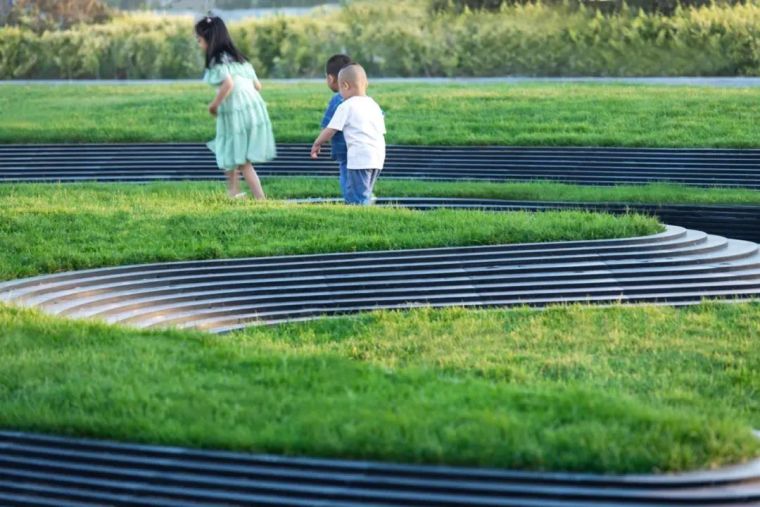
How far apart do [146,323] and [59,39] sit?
80.0ft

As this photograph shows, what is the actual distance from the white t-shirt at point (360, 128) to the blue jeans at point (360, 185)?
0.36m

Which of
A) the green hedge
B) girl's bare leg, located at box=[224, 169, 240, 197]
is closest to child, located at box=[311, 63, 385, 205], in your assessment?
girl's bare leg, located at box=[224, 169, 240, 197]

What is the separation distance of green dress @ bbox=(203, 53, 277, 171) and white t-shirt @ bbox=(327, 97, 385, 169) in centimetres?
149

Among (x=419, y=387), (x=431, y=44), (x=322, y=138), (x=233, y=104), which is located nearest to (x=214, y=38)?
(x=233, y=104)

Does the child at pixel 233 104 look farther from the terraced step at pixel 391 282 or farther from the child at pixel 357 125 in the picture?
the terraced step at pixel 391 282

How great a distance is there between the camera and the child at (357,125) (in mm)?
13344

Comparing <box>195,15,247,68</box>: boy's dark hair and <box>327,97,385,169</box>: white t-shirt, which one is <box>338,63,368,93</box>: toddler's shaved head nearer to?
<box>327,97,385,169</box>: white t-shirt

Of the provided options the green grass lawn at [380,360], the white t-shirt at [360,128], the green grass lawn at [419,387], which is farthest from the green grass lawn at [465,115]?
the green grass lawn at [419,387]

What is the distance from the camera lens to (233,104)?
14.7 meters

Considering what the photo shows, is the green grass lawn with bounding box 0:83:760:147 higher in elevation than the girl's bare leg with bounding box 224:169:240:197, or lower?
lower

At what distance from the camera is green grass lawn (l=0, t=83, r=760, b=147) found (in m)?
21.0

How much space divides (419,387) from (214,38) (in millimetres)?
7467

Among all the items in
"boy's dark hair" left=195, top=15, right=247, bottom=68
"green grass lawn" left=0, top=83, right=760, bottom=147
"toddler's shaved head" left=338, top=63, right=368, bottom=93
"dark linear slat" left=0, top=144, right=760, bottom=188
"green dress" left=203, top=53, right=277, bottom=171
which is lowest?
"dark linear slat" left=0, top=144, right=760, bottom=188

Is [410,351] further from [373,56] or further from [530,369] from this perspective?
[373,56]
